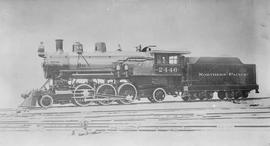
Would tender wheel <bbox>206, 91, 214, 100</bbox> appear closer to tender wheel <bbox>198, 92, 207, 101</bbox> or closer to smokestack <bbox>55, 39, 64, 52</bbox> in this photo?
tender wheel <bbox>198, 92, 207, 101</bbox>

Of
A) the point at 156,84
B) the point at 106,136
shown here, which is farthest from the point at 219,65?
the point at 106,136

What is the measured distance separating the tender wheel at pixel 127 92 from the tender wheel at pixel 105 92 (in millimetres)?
102

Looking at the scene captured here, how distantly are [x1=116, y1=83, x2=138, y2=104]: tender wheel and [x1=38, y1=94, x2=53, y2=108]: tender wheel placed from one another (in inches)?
33.3

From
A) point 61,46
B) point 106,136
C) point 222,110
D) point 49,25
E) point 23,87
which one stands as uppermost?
point 49,25

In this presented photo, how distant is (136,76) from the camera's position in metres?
4.52

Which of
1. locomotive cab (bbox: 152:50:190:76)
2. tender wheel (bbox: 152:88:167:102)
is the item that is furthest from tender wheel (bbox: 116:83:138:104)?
locomotive cab (bbox: 152:50:190:76)

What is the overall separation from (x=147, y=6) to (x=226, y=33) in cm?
106

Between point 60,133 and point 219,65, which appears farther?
point 219,65

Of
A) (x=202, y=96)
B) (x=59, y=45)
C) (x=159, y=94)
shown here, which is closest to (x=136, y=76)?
(x=159, y=94)

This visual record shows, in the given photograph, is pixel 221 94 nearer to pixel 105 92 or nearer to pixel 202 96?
pixel 202 96

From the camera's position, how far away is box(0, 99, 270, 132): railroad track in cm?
412

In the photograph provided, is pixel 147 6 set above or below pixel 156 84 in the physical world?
above

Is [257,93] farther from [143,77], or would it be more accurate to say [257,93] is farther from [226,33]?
[143,77]

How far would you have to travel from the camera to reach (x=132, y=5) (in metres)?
4.30
